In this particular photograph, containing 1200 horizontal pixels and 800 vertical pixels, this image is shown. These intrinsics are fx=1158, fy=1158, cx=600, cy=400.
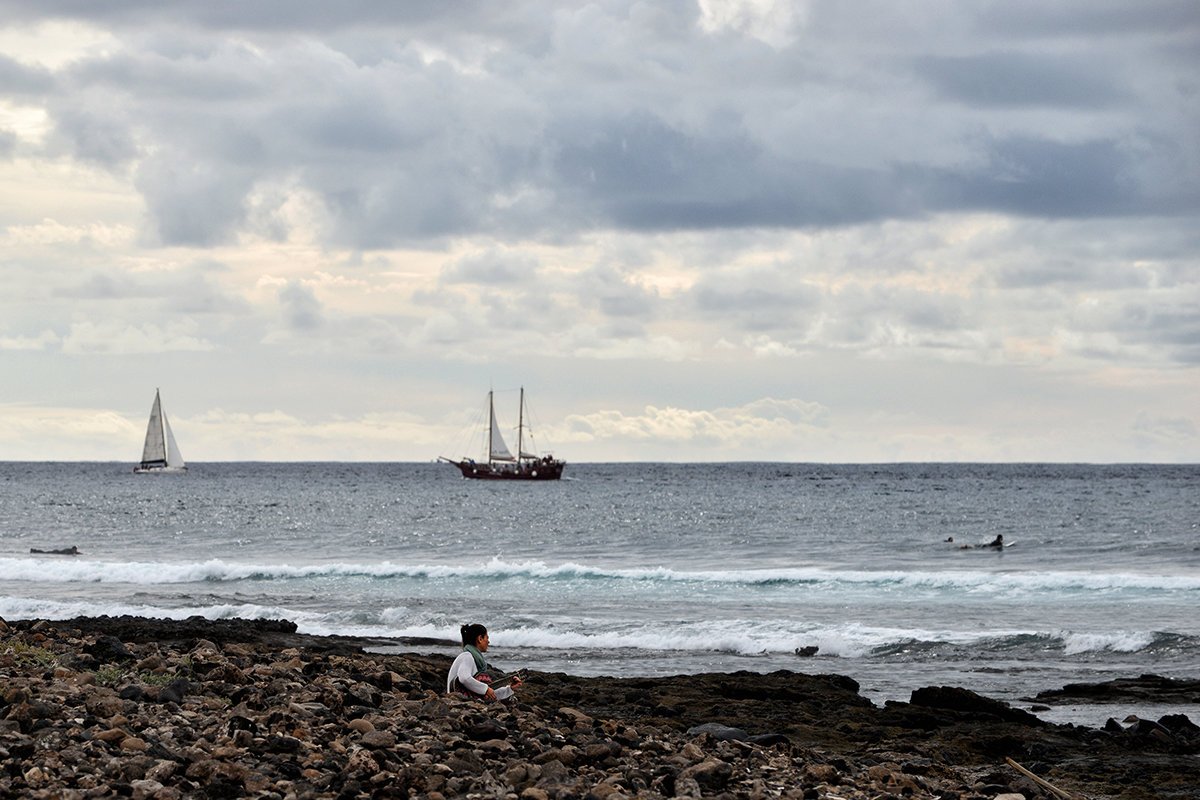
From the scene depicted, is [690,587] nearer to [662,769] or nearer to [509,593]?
[509,593]

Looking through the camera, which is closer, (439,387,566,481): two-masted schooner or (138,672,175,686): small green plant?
(138,672,175,686): small green plant

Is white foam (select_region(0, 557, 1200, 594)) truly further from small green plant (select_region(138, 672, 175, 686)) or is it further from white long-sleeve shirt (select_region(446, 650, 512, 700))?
small green plant (select_region(138, 672, 175, 686))

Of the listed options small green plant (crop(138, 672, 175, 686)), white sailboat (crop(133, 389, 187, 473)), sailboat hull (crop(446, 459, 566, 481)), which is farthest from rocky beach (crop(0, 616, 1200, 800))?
white sailboat (crop(133, 389, 187, 473))

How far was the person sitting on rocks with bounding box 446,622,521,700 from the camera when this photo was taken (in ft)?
38.7

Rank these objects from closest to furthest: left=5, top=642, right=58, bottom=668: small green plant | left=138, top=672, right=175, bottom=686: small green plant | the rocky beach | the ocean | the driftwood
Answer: the rocky beach < the driftwood < left=138, top=672, right=175, bottom=686: small green plant < left=5, top=642, right=58, bottom=668: small green plant < the ocean

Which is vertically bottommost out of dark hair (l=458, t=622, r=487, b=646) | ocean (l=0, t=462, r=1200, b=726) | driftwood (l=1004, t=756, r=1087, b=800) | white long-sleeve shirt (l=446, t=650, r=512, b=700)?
ocean (l=0, t=462, r=1200, b=726)

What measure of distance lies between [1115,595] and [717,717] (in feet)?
68.8

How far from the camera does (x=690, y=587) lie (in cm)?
3253

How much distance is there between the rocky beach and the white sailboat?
121 m

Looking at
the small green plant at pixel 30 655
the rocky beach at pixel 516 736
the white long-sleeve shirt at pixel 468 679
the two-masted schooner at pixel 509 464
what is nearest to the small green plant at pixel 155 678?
the rocky beach at pixel 516 736

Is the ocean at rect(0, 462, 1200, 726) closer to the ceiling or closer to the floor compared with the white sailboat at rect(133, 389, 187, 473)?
closer to the floor

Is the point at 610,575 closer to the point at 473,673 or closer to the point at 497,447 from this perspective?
the point at 473,673

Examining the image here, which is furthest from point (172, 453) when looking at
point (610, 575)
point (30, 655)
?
point (30, 655)

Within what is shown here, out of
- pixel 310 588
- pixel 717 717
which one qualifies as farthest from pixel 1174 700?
pixel 310 588
